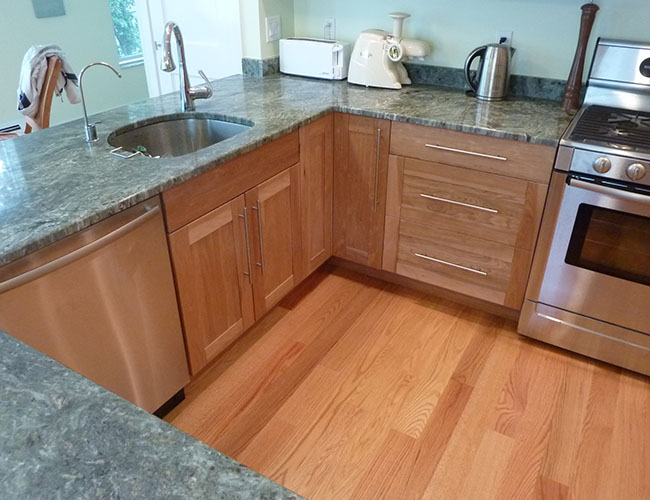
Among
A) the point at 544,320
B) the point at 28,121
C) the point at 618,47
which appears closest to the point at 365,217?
the point at 544,320

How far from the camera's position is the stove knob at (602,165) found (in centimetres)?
180

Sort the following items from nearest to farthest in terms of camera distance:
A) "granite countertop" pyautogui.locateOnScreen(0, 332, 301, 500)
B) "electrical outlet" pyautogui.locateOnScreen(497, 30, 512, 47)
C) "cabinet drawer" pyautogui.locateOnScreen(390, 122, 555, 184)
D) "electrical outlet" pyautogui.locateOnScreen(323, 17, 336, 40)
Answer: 1. "granite countertop" pyautogui.locateOnScreen(0, 332, 301, 500)
2. "cabinet drawer" pyautogui.locateOnScreen(390, 122, 555, 184)
3. "electrical outlet" pyautogui.locateOnScreen(497, 30, 512, 47)
4. "electrical outlet" pyautogui.locateOnScreen(323, 17, 336, 40)

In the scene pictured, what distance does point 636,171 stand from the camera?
176 cm

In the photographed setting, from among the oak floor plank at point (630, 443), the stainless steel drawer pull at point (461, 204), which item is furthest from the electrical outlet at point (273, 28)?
the oak floor plank at point (630, 443)

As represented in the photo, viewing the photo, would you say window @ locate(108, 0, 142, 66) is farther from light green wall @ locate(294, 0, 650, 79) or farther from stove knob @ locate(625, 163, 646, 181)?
stove knob @ locate(625, 163, 646, 181)

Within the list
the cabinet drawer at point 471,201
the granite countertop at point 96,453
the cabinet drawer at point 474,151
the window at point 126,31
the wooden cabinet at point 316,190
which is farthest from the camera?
the window at point 126,31

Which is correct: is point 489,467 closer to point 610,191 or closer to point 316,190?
point 610,191

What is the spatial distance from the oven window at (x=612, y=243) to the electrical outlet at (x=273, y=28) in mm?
1746

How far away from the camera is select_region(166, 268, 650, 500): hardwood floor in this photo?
67.5 inches

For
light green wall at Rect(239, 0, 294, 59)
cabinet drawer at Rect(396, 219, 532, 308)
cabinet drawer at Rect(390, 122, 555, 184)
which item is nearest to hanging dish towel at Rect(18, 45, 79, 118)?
light green wall at Rect(239, 0, 294, 59)

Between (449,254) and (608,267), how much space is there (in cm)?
64

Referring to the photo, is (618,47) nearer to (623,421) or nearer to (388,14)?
(388,14)

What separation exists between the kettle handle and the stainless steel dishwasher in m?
1.50

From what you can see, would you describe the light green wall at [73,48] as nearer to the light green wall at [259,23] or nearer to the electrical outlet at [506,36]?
the light green wall at [259,23]
